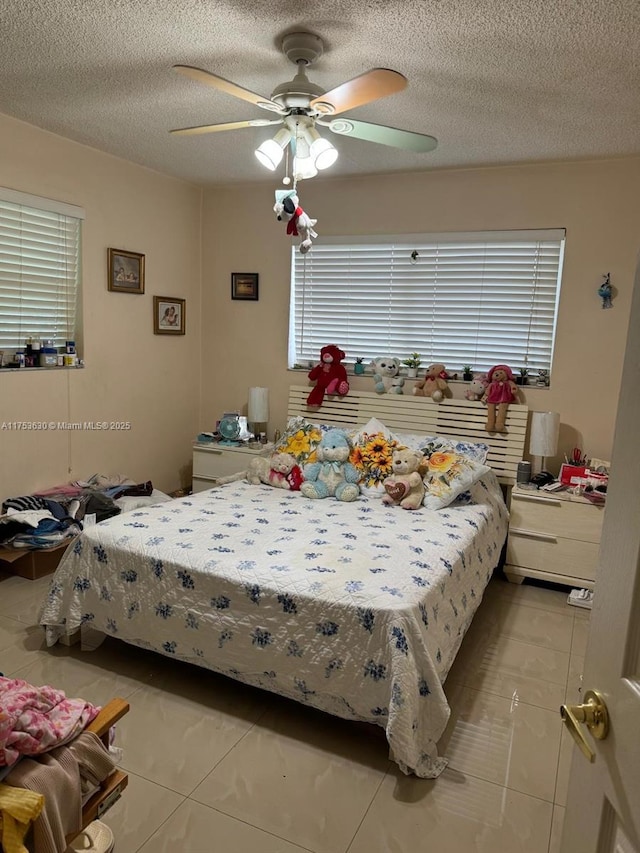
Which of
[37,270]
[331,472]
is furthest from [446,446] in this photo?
[37,270]

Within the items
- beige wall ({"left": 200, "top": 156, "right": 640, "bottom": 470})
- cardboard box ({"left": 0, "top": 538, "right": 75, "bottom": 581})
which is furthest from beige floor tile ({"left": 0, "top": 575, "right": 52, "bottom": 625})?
beige wall ({"left": 200, "top": 156, "right": 640, "bottom": 470})

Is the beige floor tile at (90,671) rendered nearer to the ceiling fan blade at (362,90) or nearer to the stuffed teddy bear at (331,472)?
the stuffed teddy bear at (331,472)

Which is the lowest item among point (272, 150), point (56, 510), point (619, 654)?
point (56, 510)

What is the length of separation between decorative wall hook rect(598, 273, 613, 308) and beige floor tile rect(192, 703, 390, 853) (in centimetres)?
285

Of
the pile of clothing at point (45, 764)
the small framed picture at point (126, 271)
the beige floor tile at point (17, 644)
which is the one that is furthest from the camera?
the small framed picture at point (126, 271)

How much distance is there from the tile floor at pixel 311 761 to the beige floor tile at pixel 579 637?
0.12 feet

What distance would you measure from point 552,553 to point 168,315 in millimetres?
3220

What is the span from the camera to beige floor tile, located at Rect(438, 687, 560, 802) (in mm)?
2045

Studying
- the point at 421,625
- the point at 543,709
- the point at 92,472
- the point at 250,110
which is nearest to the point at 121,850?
the point at 421,625

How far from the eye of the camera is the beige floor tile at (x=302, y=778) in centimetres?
182

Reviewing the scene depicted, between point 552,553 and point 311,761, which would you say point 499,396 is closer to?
point 552,553

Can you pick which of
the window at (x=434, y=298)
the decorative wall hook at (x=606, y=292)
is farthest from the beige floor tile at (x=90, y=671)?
the decorative wall hook at (x=606, y=292)

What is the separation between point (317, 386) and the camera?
4.34 metres

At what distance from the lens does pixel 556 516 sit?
3486 mm
